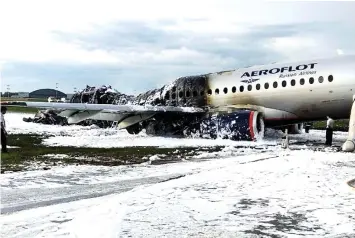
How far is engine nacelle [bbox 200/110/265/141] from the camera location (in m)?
18.4

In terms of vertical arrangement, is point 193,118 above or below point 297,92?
below

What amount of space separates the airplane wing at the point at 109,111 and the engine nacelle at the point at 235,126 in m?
1.61

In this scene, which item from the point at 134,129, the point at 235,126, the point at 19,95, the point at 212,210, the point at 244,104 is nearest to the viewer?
the point at 212,210

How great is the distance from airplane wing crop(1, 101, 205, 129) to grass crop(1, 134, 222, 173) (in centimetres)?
270

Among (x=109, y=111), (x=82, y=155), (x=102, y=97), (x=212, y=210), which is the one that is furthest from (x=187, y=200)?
(x=102, y=97)

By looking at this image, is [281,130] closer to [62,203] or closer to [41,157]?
[41,157]

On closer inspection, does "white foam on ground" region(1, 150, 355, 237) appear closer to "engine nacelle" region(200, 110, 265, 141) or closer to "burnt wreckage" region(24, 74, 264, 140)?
"engine nacelle" region(200, 110, 265, 141)

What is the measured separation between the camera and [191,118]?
68.6 feet

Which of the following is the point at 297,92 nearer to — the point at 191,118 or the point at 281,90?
the point at 281,90

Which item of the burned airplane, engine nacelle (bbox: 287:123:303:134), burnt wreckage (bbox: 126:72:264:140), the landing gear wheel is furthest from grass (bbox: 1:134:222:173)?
engine nacelle (bbox: 287:123:303:134)

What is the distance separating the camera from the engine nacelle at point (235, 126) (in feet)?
60.2

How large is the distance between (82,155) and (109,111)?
625 centimetres

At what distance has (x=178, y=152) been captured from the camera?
1499 centimetres

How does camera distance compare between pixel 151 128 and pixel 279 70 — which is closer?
pixel 279 70
